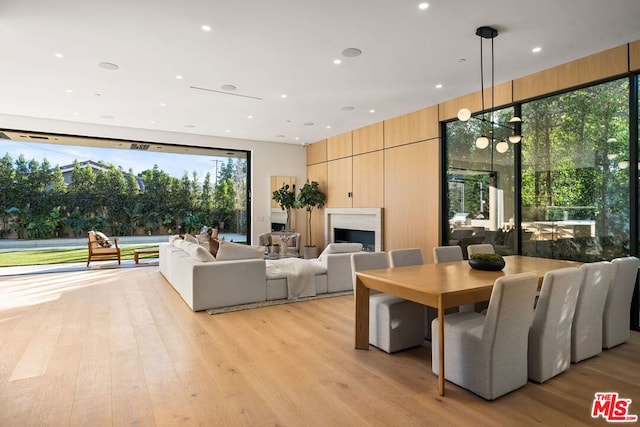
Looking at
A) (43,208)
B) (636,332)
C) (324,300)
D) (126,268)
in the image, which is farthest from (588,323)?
(43,208)

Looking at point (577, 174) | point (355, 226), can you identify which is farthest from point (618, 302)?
point (355, 226)

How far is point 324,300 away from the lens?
5316 millimetres

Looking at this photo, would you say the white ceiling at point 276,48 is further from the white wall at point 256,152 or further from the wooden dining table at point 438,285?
the wooden dining table at point 438,285

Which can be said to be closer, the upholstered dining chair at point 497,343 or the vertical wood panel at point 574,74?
the upholstered dining chair at point 497,343

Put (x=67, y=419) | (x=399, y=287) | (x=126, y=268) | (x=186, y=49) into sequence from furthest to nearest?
(x=126, y=268) → (x=186, y=49) → (x=399, y=287) → (x=67, y=419)

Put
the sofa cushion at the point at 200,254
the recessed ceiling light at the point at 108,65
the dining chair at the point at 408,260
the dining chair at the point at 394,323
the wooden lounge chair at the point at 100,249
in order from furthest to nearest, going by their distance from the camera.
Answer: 1. the wooden lounge chair at the point at 100,249
2. the sofa cushion at the point at 200,254
3. the recessed ceiling light at the point at 108,65
4. the dining chair at the point at 408,260
5. the dining chair at the point at 394,323

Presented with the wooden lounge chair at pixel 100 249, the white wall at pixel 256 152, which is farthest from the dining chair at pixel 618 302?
the wooden lounge chair at pixel 100 249

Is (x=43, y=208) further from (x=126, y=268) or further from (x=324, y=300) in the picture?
(x=324, y=300)

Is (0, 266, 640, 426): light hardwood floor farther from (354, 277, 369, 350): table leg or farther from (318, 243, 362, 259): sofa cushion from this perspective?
(318, 243, 362, 259): sofa cushion

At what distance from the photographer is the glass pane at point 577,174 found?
4281 mm

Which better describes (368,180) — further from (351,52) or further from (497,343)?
(497,343)

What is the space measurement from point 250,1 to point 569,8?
2939 mm

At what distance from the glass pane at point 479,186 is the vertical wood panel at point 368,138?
165 centimetres

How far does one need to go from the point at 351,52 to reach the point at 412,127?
3008 millimetres
